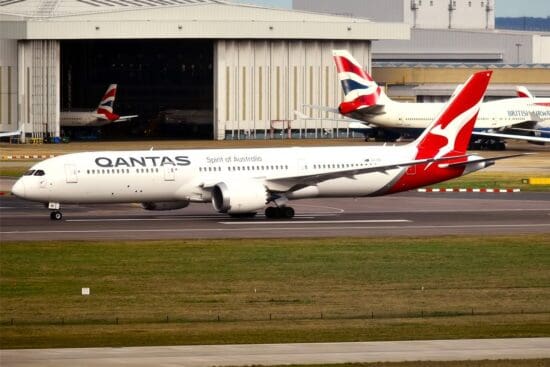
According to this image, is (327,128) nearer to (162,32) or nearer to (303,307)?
(162,32)

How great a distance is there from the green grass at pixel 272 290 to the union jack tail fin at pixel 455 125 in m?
9.25

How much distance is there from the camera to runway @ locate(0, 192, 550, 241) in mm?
50656

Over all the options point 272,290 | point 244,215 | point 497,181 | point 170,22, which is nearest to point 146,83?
point 170,22

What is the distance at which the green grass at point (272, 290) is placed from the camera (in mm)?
30094

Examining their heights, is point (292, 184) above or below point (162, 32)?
below

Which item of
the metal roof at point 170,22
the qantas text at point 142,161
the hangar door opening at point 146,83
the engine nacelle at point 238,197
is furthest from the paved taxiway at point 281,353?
the hangar door opening at point 146,83

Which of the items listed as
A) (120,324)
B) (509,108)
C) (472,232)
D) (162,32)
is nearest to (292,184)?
(472,232)

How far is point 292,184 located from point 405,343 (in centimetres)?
2805

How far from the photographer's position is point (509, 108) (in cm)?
11225

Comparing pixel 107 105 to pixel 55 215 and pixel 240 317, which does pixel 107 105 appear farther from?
pixel 240 317

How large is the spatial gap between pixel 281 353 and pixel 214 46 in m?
99.5

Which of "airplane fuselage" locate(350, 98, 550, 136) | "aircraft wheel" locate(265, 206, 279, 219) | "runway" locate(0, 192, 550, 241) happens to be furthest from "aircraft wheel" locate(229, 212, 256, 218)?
"airplane fuselage" locate(350, 98, 550, 136)

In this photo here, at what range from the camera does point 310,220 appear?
5600cm

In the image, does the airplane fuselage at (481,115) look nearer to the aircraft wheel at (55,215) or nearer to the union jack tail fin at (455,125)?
the union jack tail fin at (455,125)
